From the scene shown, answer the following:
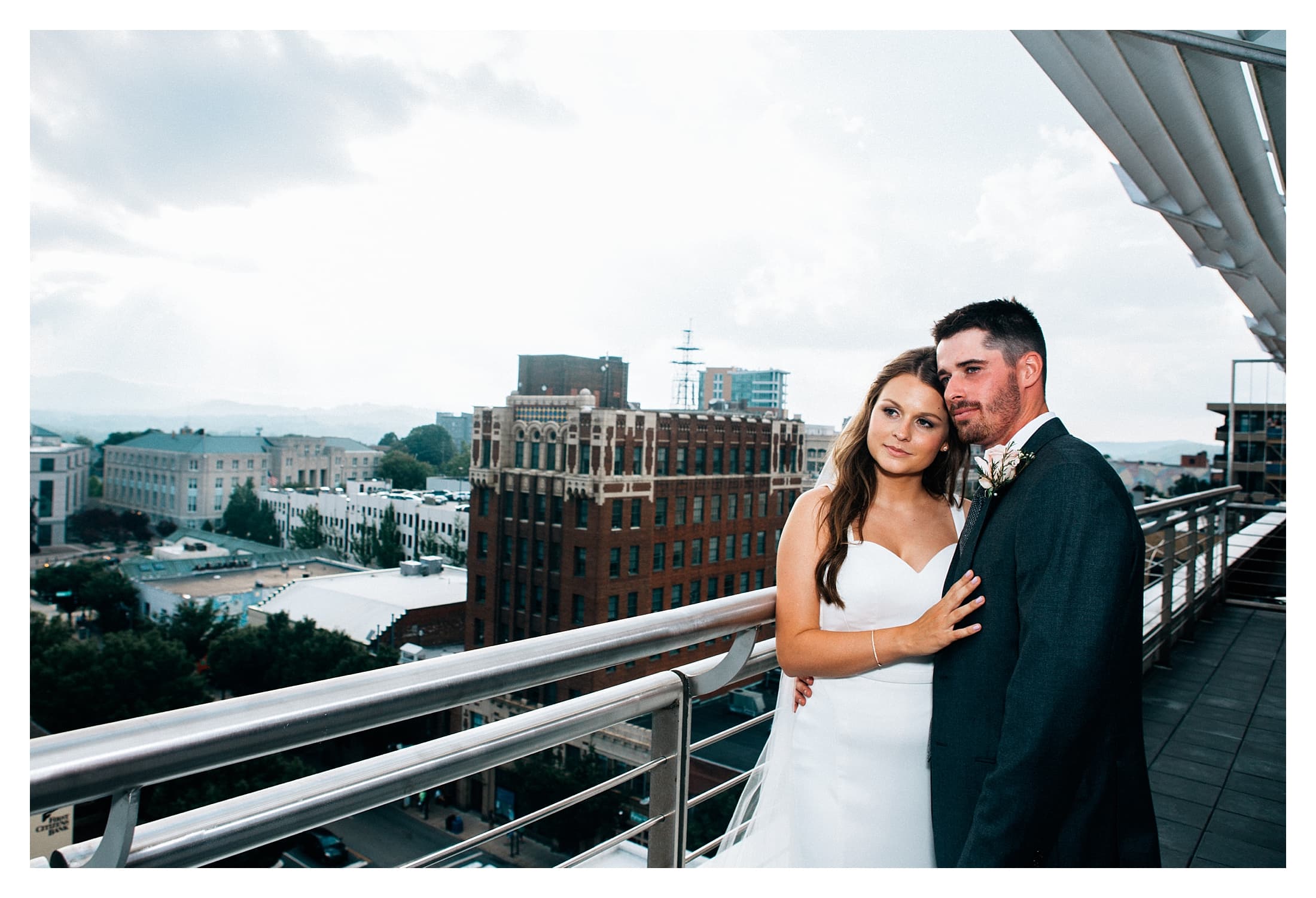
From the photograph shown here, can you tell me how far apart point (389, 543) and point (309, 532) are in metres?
3.39

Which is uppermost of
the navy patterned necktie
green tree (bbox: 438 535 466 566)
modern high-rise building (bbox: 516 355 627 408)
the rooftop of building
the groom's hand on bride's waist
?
modern high-rise building (bbox: 516 355 627 408)

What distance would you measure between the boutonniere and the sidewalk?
20057mm

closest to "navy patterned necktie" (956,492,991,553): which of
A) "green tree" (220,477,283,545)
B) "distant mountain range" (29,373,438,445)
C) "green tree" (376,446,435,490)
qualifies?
"distant mountain range" (29,373,438,445)

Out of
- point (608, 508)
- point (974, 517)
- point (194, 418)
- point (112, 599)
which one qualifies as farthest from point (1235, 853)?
point (112, 599)

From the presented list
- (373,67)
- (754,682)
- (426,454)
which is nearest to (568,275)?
(426,454)

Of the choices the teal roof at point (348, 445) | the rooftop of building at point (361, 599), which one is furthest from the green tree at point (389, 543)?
the teal roof at point (348, 445)

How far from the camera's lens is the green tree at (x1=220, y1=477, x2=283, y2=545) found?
2252 centimetres

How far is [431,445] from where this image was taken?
29.7m

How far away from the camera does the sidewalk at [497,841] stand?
1934 cm

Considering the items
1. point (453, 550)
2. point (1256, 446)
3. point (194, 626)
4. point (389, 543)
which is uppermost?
point (1256, 446)

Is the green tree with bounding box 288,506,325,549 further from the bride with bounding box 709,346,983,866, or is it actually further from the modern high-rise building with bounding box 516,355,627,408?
the bride with bounding box 709,346,983,866

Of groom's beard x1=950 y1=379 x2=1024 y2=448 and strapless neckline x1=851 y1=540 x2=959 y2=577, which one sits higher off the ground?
groom's beard x1=950 y1=379 x2=1024 y2=448

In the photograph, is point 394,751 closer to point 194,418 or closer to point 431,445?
point 194,418

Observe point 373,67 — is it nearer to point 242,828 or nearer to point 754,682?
point 242,828
